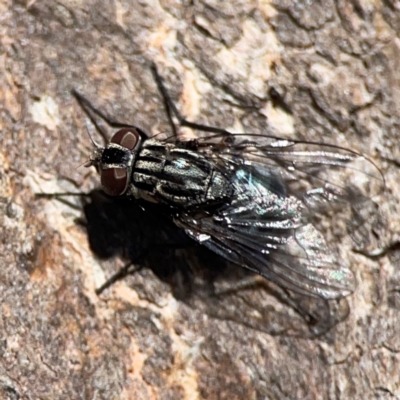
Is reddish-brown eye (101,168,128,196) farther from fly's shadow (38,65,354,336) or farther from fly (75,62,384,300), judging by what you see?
fly's shadow (38,65,354,336)

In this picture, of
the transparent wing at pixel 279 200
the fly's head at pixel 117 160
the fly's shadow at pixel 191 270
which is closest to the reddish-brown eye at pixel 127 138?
the fly's head at pixel 117 160

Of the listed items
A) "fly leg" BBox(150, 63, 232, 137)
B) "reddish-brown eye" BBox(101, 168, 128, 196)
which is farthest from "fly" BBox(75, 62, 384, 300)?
"fly leg" BBox(150, 63, 232, 137)

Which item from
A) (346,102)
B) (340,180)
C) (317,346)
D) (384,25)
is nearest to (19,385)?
(317,346)

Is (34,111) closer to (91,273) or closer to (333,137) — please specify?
(91,273)

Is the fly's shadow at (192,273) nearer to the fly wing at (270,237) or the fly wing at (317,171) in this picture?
the fly wing at (270,237)

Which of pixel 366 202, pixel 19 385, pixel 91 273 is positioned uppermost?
pixel 366 202

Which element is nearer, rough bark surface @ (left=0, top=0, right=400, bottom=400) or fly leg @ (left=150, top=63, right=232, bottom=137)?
rough bark surface @ (left=0, top=0, right=400, bottom=400)

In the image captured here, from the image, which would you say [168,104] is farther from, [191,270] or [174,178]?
[191,270]
